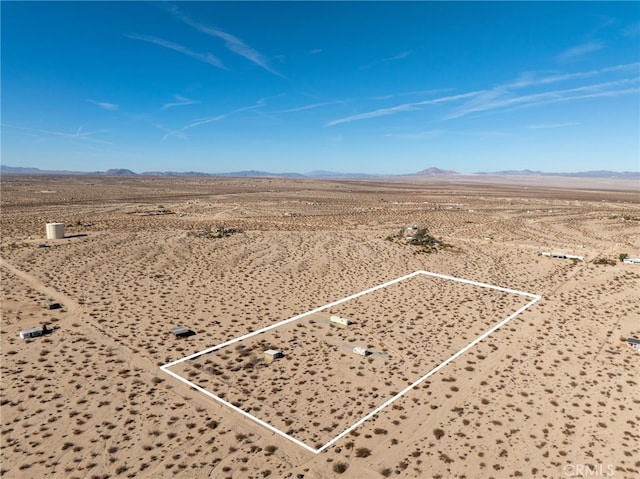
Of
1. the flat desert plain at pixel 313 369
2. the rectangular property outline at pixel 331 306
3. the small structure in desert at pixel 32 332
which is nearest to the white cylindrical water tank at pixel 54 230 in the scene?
the flat desert plain at pixel 313 369

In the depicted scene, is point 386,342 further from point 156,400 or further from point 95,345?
point 95,345

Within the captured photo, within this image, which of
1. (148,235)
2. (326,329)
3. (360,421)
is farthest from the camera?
(148,235)

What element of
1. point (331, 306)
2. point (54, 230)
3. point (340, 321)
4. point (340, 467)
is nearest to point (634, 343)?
point (340, 321)

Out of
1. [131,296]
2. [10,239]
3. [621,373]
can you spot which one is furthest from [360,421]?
[10,239]

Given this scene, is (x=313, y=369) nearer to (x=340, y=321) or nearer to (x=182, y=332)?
(x=340, y=321)

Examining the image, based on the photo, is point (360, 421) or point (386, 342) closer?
point (360, 421)

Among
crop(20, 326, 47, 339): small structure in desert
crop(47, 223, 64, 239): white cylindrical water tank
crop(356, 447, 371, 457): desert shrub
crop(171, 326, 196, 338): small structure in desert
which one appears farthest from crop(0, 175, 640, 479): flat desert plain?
crop(47, 223, 64, 239): white cylindrical water tank

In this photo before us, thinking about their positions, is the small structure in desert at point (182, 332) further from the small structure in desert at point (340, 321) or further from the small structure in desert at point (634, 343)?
the small structure in desert at point (634, 343)

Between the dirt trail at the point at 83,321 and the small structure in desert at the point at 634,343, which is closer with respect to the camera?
the dirt trail at the point at 83,321
